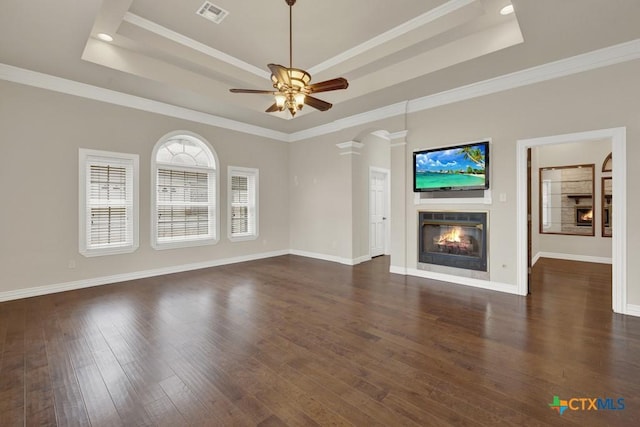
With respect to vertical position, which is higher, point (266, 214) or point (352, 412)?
point (266, 214)

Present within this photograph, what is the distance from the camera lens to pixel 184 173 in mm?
5832

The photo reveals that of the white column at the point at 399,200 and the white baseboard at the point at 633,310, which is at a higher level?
the white column at the point at 399,200

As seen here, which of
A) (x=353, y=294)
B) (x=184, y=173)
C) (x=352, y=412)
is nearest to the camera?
(x=352, y=412)

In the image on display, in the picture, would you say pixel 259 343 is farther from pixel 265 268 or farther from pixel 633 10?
pixel 633 10

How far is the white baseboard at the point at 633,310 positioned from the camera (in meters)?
3.36

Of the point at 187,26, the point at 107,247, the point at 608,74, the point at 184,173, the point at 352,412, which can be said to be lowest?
the point at 352,412

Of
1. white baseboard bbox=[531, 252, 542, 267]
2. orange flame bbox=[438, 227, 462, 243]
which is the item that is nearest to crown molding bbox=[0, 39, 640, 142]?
orange flame bbox=[438, 227, 462, 243]

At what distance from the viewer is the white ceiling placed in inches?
119

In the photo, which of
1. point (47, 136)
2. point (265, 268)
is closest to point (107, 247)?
point (47, 136)

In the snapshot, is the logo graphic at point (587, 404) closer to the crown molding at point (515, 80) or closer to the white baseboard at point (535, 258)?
the crown molding at point (515, 80)

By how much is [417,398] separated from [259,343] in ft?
4.89

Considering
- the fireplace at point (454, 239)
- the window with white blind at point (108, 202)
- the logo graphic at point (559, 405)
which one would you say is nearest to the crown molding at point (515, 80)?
the fireplace at point (454, 239)

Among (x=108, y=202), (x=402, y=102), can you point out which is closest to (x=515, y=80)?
(x=402, y=102)

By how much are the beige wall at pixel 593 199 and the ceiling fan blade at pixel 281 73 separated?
19.4 ft
